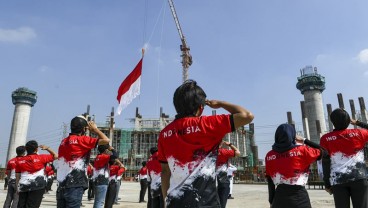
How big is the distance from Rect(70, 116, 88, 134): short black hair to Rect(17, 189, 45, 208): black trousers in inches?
84.9

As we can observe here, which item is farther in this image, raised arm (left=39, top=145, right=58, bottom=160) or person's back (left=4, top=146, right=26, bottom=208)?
person's back (left=4, top=146, right=26, bottom=208)

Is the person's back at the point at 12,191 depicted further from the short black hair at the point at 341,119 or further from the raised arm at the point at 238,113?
the short black hair at the point at 341,119

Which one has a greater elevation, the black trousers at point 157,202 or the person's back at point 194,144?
the person's back at point 194,144

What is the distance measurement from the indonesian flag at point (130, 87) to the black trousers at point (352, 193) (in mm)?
7112

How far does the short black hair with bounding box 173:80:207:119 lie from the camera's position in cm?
262

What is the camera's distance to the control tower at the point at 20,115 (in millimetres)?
82062

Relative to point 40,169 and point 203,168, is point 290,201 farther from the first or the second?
point 40,169

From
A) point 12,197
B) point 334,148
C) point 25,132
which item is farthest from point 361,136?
point 25,132

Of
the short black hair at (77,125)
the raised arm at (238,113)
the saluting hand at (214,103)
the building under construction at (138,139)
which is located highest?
the building under construction at (138,139)

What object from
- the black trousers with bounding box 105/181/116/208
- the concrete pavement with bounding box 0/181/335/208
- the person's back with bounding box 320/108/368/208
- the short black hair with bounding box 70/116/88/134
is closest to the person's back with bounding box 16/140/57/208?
the short black hair with bounding box 70/116/88/134

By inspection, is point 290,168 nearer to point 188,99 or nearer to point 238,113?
point 238,113

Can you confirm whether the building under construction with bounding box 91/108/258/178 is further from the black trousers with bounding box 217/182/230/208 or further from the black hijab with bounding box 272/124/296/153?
the black hijab with bounding box 272/124/296/153

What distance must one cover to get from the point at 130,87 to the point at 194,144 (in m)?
8.85

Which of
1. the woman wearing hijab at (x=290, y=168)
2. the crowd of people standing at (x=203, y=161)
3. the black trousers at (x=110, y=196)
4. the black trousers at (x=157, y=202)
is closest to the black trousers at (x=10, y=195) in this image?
the black trousers at (x=110, y=196)
